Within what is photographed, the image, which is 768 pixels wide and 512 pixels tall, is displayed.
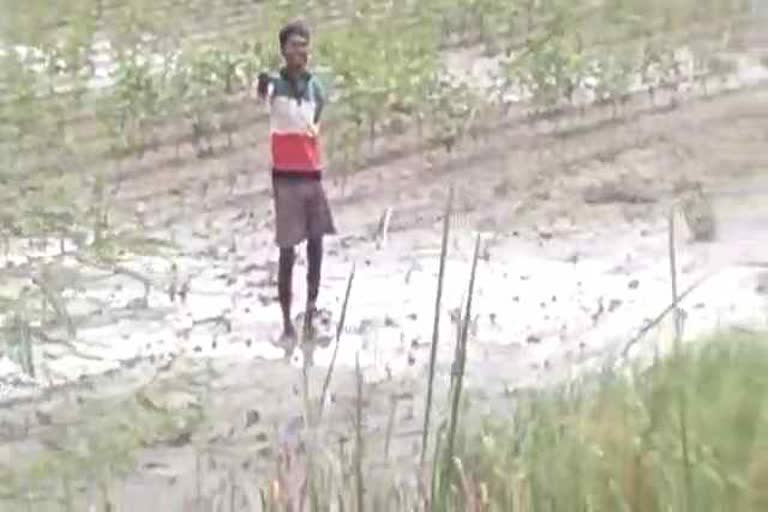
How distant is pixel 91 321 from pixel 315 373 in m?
1.09

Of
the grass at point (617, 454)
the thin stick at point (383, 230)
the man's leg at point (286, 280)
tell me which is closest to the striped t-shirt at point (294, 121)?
the man's leg at point (286, 280)

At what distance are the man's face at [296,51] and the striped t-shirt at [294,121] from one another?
40 mm

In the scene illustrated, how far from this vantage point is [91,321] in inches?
291

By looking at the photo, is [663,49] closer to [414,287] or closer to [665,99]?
[665,99]

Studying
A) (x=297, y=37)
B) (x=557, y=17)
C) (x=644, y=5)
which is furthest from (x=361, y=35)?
(x=297, y=37)

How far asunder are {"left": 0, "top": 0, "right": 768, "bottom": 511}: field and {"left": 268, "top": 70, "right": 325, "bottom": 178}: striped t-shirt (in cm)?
58

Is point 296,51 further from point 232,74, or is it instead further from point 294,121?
point 232,74

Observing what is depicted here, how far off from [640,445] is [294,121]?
3320mm

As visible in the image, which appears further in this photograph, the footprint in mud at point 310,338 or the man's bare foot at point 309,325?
the man's bare foot at point 309,325

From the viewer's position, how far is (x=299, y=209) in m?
6.86

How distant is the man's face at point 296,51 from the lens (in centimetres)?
659

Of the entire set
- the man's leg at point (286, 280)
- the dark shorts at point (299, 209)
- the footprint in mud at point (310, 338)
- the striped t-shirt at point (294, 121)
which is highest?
the striped t-shirt at point (294, 121)

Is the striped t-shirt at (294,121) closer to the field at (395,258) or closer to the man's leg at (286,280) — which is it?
the man's leg at (286,280)

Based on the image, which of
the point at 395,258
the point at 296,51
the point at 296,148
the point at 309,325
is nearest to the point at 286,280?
the point at 309,325
